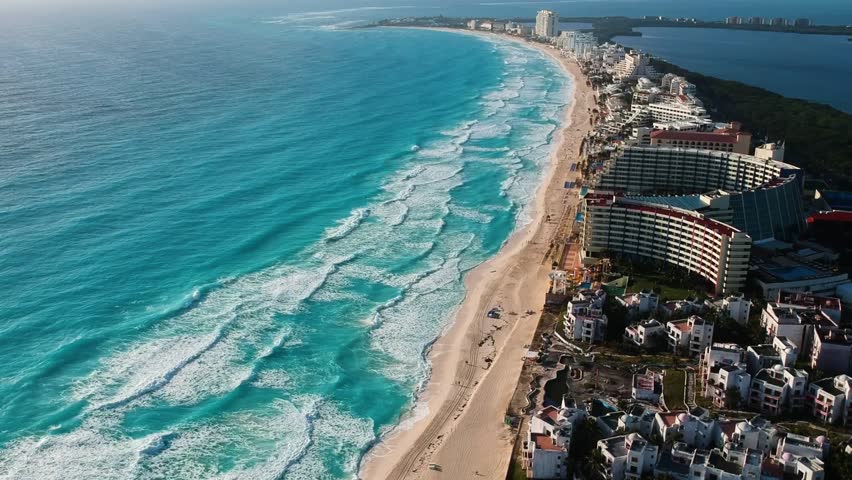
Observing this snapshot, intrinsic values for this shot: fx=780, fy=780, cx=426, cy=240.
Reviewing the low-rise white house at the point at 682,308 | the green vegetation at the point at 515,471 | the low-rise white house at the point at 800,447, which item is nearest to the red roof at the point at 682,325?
the low-rise white house at the point at 682,308

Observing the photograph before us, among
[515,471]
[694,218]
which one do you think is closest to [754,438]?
[515,471]

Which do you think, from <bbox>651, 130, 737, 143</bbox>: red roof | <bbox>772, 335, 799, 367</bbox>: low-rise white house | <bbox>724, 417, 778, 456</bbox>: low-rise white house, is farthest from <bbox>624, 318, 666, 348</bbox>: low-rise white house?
<bbox>651, 130, 737, 143</bbox>: red roof

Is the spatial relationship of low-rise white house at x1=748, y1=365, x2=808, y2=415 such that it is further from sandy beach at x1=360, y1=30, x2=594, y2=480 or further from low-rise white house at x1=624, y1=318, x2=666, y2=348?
sandy beach at x1=360, y1=30, x2=594, y2=480

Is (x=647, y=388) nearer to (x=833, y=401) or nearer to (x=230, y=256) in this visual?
(x=833, y=401)

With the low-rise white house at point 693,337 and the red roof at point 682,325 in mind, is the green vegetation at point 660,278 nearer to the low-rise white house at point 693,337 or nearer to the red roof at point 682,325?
the red roof at point 682,325

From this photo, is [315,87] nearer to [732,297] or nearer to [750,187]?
[750,187]
